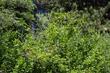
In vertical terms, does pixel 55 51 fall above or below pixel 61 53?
above

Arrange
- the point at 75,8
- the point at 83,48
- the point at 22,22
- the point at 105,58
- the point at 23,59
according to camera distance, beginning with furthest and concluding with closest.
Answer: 1. the point at 75,8
2. the point at 22,22
3. the point at 105,58
4. the point at 83,48
5. the point at 23,59

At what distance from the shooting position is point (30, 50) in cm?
1023

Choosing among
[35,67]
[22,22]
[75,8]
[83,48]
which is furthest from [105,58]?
[75,8]

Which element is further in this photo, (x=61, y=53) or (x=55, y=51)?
(x=61, y=53)

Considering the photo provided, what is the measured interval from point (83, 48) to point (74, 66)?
1075 millimetres

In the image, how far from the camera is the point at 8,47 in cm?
1106

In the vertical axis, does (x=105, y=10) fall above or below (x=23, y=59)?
below

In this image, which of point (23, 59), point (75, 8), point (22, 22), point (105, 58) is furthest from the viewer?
point (75, 8)

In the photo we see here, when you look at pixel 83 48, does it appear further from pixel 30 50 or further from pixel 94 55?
pixel 30 50

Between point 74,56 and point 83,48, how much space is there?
2.48 ft

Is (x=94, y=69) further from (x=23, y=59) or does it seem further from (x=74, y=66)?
(x=23, y=59)

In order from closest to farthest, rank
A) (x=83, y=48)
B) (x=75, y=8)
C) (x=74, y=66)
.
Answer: (x=74, y=66) → (x=83, y=48) → (x=75, y=8)

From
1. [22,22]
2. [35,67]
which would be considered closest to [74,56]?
[35,67]

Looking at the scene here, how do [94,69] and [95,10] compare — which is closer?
[94,69]
